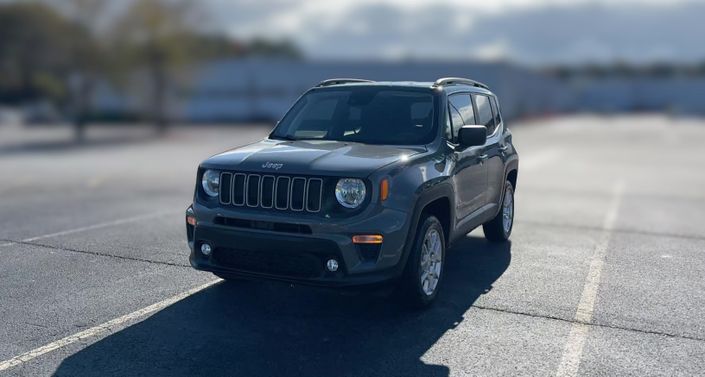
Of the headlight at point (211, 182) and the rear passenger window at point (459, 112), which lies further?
the rear passenger window at point (459, 112)

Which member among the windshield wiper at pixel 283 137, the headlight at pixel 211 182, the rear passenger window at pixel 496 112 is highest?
the rear passenger window at pixel 496 112

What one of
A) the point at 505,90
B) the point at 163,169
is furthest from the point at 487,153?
the point at 505,90

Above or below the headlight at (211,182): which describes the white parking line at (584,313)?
below

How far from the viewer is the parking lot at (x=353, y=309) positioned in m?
4.81

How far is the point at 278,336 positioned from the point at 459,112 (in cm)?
305

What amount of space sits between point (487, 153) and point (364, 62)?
5925 cm

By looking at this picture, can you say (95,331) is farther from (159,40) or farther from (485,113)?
(159,40)

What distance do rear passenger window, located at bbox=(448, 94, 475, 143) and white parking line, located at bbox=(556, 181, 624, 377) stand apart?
6.24ft

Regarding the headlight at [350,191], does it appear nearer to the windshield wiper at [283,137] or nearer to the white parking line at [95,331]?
the windshield wiper at [283,137]

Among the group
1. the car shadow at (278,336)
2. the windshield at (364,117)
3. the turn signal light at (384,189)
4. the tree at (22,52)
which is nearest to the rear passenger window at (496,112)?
the windshield at (364,117)

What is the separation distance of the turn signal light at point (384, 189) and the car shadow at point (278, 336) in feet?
3.45

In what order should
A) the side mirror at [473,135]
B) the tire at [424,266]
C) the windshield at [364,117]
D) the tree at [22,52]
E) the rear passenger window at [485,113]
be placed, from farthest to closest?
the tree at [22,52]
the rear passenger window at [485,113]
the windshield at [364,117]
the side mirror at [473,135]
the tire at [424,266]

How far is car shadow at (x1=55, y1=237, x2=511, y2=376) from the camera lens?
15.4 ft

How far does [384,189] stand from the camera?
5.34 meters
